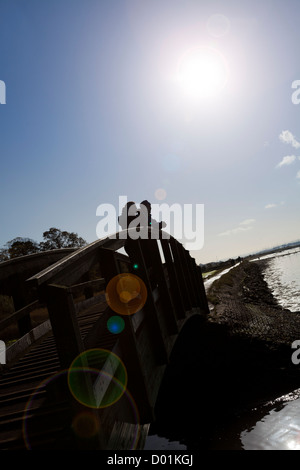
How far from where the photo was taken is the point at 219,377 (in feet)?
34.3

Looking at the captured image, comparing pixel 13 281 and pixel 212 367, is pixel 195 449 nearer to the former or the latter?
pixel 212 367

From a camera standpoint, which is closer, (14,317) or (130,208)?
(14,317)

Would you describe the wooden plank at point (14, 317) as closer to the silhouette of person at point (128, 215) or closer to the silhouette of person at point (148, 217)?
the silhouette of person at point (128, 215)

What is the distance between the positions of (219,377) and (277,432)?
3598 millimetres

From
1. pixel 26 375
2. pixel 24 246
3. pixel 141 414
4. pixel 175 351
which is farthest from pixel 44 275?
pixel 24 246

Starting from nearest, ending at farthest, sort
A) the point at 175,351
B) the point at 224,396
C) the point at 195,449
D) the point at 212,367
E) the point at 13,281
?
the point at 13,281 → the point at 195,449 → the point at 224,396 → the point at 212,367 → the point at 175,351

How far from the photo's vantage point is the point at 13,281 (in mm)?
5199

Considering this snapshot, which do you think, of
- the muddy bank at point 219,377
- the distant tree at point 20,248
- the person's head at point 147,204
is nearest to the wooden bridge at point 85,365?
the person's head at point 147,204

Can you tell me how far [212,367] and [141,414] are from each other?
8.22 metres

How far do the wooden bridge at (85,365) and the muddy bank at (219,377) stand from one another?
178 inches

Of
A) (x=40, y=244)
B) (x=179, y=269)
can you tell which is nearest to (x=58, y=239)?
(x=40, y=244)

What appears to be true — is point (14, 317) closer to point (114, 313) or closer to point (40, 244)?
point (114, 313)

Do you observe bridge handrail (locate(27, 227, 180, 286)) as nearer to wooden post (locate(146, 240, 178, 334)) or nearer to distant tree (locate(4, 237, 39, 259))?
wooden post (locate(146, 240, 178, 334))

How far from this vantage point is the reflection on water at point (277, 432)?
21.2ft
